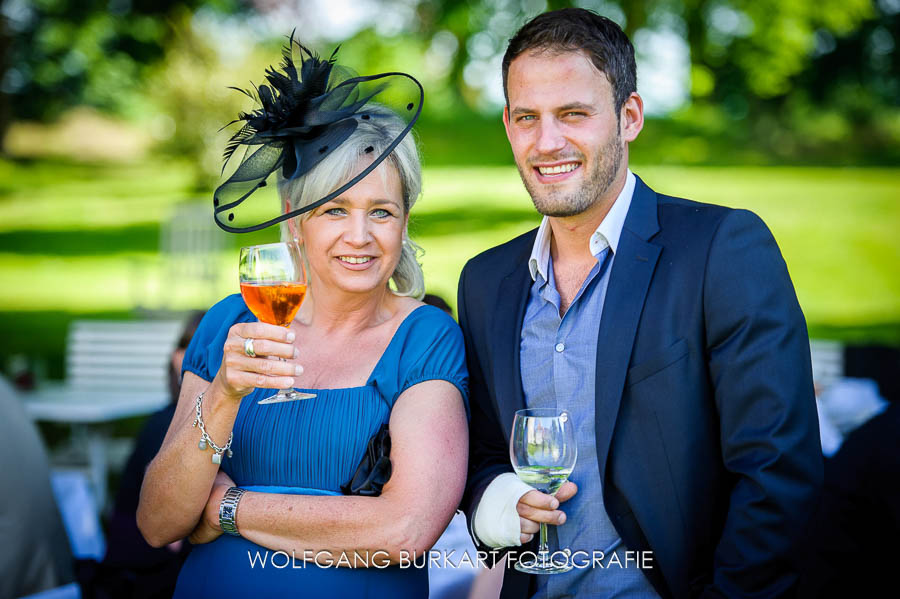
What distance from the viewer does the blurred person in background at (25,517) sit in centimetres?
366

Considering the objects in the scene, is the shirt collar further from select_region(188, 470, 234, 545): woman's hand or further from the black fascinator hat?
select_region(188, 470, 234, 545): woman's hand

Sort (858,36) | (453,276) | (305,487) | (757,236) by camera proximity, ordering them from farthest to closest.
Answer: (858,36) → (453,276) → (305,487) → (757,236)

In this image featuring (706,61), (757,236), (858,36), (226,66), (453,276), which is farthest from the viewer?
(858,36)

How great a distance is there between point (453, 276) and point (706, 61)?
5.99 meters

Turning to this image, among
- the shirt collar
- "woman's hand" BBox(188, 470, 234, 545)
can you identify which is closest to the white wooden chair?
"woman's hand" BBox(188, 470, 234, 545)

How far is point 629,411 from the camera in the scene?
2.42 metres

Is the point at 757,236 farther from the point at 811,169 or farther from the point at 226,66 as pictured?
the point at 811,169

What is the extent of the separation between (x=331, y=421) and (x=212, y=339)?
51cm

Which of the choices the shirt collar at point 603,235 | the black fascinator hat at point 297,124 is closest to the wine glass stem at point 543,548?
the shirt collar at point 603,235

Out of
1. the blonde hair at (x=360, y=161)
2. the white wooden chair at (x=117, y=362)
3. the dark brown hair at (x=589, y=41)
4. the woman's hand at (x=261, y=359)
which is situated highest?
the dark brown hair at (x=589, y=41)

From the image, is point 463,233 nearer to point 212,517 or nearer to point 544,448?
point 212,517

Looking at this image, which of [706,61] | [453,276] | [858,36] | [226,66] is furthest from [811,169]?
[226,66]

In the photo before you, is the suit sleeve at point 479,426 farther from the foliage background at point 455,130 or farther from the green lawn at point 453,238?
Result: the green lawn at point 453,238

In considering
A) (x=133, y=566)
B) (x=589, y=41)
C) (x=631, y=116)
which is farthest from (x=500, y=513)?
(x=133, y=566)
